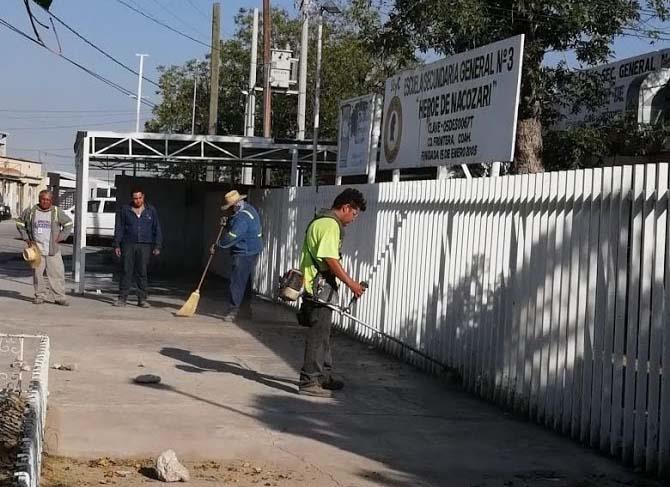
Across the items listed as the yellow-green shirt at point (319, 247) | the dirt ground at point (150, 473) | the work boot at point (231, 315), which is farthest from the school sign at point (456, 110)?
the dirt ground at point (150, 473)

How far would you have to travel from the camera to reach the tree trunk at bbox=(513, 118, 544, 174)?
15266mm

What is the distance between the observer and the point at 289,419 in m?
8.37

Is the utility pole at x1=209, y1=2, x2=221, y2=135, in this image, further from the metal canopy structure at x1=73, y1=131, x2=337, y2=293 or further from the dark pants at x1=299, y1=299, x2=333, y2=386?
the dark pants at x1=299, y1=299, x2=333, y2=386

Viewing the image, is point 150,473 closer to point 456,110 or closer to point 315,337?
point 315,337

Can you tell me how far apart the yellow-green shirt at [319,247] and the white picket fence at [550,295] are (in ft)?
4.75

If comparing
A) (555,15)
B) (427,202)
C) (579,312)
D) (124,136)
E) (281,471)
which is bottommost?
(281,471)

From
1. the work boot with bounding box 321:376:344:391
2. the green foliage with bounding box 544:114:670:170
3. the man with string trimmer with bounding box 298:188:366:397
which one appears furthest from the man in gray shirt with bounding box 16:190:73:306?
the green foliage with bounding box 544:114:670:170

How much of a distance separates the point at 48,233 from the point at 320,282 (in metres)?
7.65

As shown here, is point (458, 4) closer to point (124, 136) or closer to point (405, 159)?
point (405, 159)

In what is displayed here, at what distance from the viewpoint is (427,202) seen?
11.4 meters

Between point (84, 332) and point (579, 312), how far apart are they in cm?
713

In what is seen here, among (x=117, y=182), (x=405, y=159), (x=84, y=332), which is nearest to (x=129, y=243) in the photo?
(x=84, y=332)

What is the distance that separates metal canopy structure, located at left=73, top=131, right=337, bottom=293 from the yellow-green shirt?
11.0 m

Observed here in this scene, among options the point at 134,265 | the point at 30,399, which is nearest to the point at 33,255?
the point at 134,265
